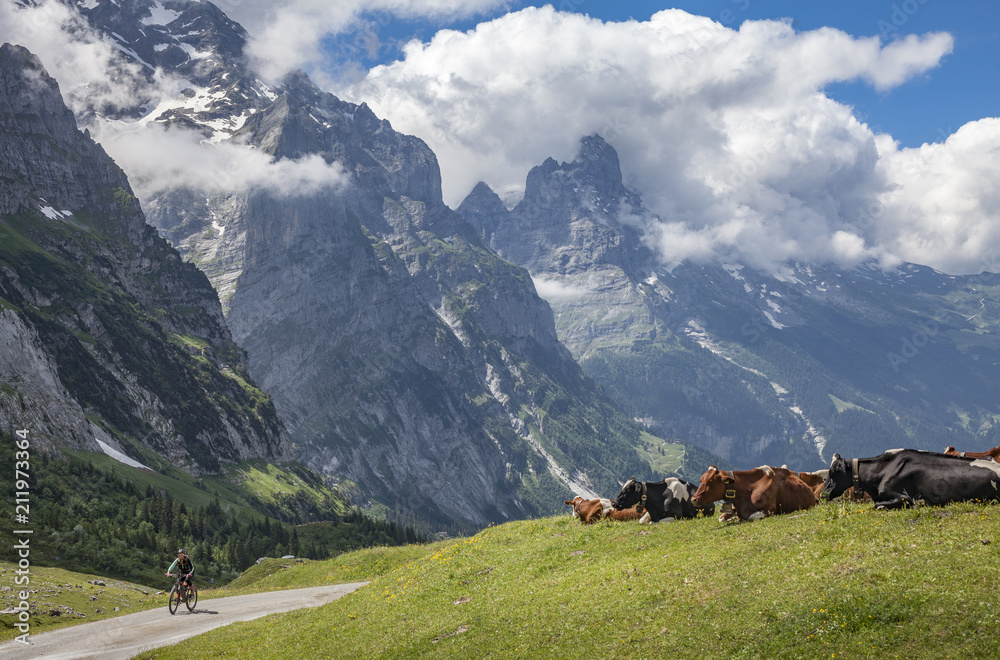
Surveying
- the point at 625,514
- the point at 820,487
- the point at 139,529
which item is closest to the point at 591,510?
the point at 625,514

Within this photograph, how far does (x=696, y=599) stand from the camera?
2041 centimetres

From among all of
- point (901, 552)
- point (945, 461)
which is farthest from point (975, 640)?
point (945, 461)

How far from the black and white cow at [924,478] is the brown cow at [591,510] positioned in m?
13.5

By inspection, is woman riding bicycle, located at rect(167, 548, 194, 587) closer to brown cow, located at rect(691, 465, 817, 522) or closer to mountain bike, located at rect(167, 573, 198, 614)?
mountain bike, located at rect(167, 573, 198, 614)

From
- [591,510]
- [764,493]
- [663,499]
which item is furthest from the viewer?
[591,510]

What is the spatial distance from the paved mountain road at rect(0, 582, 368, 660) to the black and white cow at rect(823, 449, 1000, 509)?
3247 cm

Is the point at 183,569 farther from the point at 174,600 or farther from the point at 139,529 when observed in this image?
the point at 139,529

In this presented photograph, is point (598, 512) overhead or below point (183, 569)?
below

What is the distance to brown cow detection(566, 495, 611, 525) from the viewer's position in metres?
36.9

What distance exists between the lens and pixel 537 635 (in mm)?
21281

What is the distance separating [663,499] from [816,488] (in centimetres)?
697

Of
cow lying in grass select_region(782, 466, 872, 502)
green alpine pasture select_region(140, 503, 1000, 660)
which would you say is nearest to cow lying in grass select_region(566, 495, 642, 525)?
green alpine pasture select_region(140, 503, 1000, 660)

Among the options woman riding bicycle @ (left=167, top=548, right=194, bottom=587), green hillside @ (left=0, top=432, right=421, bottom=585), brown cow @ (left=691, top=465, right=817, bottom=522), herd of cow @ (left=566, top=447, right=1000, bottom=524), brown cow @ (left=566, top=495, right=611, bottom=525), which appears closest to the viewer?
herd of cow @ (left=566, top=447, right=1000, bottom=524)

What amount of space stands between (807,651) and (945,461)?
12092 millimetres
